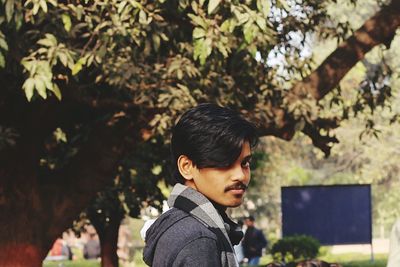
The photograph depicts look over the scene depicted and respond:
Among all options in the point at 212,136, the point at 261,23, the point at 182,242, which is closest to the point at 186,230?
the point at 182,242

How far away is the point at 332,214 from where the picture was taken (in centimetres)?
2389

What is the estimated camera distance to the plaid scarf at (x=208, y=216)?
3400mm

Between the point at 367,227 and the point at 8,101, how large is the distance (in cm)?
1044

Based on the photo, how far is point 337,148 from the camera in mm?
60031

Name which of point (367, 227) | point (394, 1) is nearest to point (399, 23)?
point (394, 1)

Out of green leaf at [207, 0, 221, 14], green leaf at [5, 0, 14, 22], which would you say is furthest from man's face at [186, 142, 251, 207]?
green leaf at [5, 0, 14, 22]

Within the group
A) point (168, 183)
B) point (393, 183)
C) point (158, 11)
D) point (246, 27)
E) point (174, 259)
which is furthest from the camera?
point (393, 183)

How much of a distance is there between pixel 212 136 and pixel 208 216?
219mm

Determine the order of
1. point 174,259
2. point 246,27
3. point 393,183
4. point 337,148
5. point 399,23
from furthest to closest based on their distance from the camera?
1. point 393,183
2. point 337,148
3. point 399,23
4. point 246,27
5. point 174,259

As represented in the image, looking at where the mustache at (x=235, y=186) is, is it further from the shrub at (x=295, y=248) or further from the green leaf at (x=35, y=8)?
the shrub at (x=295, y=248)

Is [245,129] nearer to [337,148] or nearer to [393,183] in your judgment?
[337,148]

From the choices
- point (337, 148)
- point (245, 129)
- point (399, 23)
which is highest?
point (337, 148)

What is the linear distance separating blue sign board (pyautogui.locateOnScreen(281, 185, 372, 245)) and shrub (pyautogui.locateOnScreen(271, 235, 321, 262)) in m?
0.36

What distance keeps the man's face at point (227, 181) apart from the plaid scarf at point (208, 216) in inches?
1.1
